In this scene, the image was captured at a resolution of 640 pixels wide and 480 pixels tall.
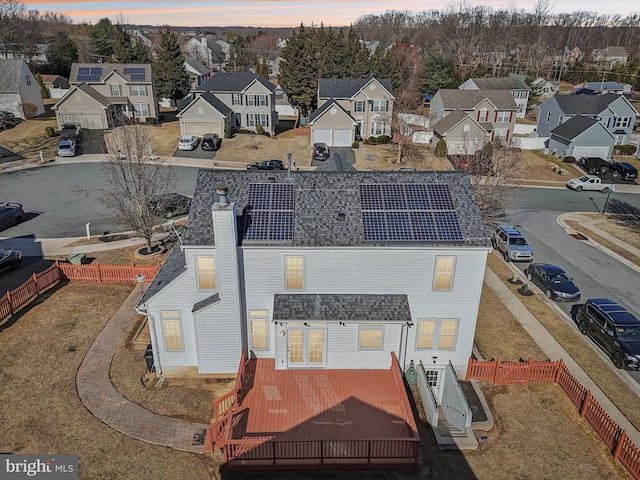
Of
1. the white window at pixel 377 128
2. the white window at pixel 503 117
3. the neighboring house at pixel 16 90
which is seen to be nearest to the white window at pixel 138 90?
the neighboring house at pixel 16 90

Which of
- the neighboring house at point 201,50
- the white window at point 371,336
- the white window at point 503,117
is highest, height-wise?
the neighboring house at point 201,50

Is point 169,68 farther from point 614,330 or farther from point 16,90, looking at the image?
point 614,330

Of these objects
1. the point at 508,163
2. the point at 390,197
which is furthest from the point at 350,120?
the point at 390,197

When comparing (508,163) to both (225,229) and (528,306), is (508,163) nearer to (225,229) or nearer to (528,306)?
(528,306)

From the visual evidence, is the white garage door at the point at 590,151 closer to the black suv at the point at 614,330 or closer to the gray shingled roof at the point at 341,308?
the black suv at the point at 614,330

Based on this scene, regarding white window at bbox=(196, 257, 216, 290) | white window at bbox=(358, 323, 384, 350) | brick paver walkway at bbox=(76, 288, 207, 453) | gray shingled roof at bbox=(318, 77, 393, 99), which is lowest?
brick paver walkway at bbox=(76, 288, 207, 453)

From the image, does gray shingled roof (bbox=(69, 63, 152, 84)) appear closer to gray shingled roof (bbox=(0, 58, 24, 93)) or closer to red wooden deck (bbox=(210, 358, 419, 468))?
gray shingled roof (bbox=(0, 58, 24, 93))

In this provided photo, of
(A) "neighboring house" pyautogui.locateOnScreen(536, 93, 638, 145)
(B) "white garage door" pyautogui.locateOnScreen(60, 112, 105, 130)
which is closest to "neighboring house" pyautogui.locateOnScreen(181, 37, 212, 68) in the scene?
(B) "white garage door" pyautogui.locateOnScreen(60, 112, 105, 130)
